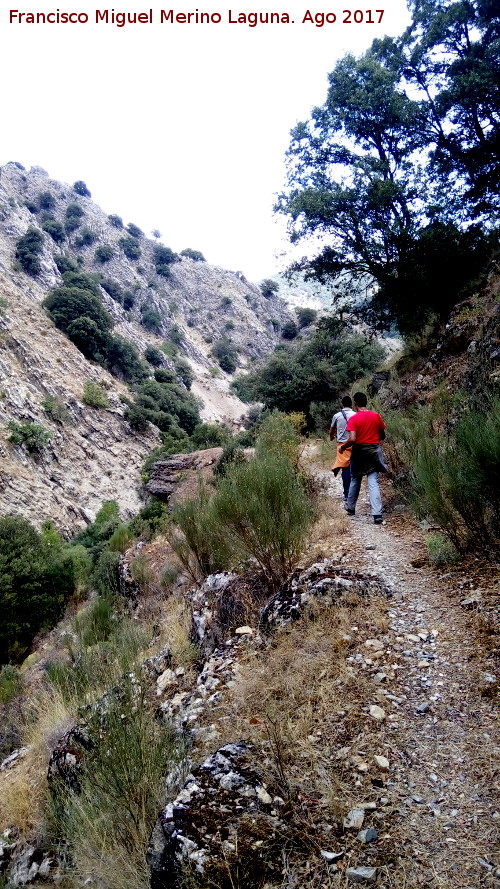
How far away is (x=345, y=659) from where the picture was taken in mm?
3133

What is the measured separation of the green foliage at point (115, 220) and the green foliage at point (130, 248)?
4464 millimetres

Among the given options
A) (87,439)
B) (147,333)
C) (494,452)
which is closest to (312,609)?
(494,452)

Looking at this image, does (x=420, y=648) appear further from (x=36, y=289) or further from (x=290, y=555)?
(x=36, y=289)

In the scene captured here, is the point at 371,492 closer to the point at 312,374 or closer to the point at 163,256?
the point at 312,374

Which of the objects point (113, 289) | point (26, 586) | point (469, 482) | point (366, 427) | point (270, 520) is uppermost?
point (113, 289)

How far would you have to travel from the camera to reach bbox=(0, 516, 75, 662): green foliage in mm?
14281

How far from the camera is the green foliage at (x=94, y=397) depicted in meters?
28.5

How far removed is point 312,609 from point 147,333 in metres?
49.6

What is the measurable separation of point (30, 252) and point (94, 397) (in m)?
19.2

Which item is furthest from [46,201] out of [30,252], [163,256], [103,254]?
[30,252]

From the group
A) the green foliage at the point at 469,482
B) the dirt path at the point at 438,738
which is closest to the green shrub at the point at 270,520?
the dirt path at the point at 438,738

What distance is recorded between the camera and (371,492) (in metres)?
6.53

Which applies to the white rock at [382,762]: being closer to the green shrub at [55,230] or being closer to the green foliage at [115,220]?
the green shrub at [55,230]

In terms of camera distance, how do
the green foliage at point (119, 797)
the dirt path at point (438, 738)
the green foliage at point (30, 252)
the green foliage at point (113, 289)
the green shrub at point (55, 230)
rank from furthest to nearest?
the green shrub at point (55, 230) < the green foliage at point (113, 289) < the green foliage at point (30, 252) < the green foliage at point (119, 797) < the dirt path at point (438, 738)
